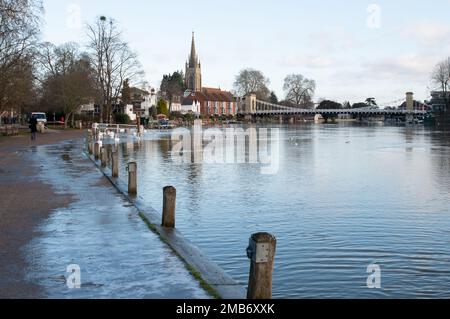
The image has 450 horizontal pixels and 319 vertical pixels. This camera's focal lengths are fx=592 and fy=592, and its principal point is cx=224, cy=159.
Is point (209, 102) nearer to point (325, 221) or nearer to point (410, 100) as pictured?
point (410, 100)

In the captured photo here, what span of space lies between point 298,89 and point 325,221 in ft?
541

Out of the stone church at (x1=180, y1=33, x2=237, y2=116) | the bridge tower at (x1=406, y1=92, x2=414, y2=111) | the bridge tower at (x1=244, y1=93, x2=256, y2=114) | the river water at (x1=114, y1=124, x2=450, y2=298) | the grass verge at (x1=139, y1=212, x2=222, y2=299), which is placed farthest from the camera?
the stone church at (x1=180, y1=33, x2=237, y2=116)

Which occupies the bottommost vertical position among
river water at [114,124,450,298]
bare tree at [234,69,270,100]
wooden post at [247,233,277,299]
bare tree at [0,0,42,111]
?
river water at [114,124,450,298]

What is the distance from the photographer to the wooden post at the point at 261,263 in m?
6.16

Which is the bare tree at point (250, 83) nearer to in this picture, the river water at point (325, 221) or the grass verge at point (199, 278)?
the river water at point (325, 221)

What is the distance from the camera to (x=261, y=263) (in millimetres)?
6254

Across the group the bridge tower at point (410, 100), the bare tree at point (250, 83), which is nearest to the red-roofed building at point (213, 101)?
the bare tree at point (250, 83)

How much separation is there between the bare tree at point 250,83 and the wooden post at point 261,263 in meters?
161

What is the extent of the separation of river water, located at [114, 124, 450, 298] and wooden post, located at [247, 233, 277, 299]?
6.88 feet

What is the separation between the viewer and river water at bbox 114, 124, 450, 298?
30.2 ft

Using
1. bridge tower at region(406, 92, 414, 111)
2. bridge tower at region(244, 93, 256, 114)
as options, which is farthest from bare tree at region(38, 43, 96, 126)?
bridge tower at region(406, 92, 414, 111)

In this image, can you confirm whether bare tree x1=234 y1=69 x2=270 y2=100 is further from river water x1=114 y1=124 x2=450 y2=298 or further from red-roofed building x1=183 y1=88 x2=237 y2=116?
river water x1=114 y1=124 x2=450 y2=298
